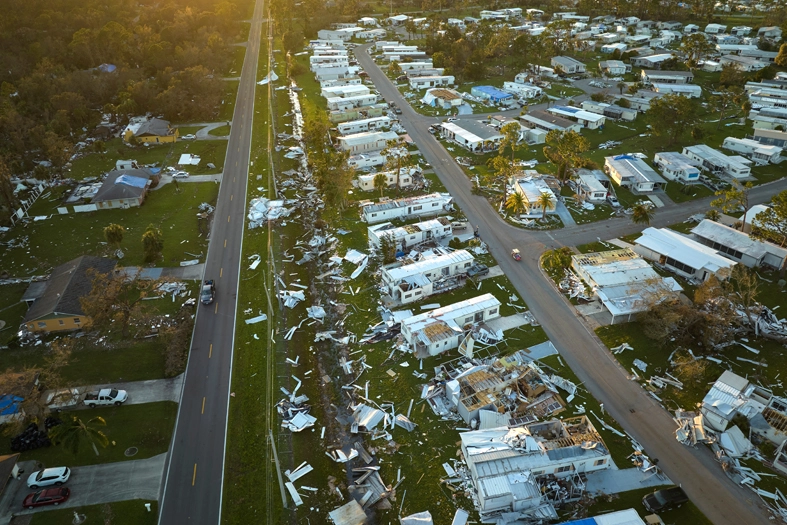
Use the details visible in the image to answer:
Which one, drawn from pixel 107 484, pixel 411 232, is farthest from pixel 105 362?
pixel 411 232

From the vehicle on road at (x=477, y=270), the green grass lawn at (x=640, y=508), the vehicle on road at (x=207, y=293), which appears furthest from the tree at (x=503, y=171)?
the green grass lawn at (x=640, y=508)

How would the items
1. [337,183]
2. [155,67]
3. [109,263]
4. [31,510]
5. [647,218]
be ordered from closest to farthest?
[31,510] < [109,263] < [647,218] < [337,183] < [155,67]

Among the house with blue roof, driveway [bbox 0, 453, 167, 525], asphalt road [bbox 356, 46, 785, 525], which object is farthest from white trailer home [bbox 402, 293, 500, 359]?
the house with blue roof

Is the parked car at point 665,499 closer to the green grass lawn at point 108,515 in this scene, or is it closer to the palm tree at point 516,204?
the green grass lawn at point 108,515

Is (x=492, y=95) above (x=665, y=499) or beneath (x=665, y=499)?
above

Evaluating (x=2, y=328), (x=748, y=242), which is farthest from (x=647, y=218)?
(x=2, y=328)

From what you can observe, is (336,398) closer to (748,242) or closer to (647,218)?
(647,218)

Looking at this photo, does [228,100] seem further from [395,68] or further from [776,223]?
[776,223]
